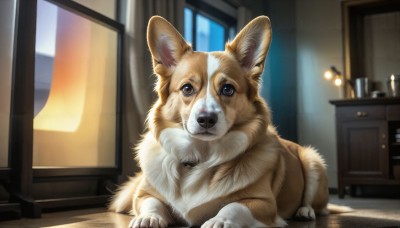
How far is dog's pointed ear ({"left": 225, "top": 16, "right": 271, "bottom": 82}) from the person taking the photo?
1.64 m

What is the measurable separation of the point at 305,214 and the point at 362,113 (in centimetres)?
242

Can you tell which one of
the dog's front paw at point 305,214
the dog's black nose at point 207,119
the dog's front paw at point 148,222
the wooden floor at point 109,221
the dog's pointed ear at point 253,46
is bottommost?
the wooden floor at point 109,221

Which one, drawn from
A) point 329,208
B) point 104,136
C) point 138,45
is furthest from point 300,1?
point 329,208

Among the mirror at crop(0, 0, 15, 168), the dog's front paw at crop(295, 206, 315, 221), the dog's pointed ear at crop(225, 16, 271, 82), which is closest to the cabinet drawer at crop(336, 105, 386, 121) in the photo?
the dog's front paw at crop(295, 206, 315, 221)

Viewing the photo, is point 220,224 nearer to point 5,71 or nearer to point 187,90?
point 187,90

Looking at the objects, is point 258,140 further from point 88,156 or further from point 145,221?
point 88,156

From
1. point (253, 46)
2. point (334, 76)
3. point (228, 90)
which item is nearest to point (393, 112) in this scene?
point (334, 76)

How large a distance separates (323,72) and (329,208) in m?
2.66

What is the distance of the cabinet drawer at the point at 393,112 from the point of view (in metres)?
3.88

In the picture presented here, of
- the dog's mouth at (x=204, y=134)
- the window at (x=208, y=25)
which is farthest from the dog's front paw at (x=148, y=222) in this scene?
the window at (x=208, y=25)

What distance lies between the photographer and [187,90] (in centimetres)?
152

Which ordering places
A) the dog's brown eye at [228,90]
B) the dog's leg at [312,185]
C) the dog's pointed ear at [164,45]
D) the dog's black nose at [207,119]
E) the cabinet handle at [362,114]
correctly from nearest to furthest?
1. the dog's black nose at [207,119]
2. the dog's brown eye at [228,90]
3. the dog's pointed ear at [164,45]
4. the dog's leg at [312,185]
5. the cabinet handle at [362,114]

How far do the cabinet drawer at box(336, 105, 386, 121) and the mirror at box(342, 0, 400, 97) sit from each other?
0.47 metres

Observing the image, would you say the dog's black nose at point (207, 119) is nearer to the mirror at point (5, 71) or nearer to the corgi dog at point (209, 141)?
the corgi dog at point (209, 141)
